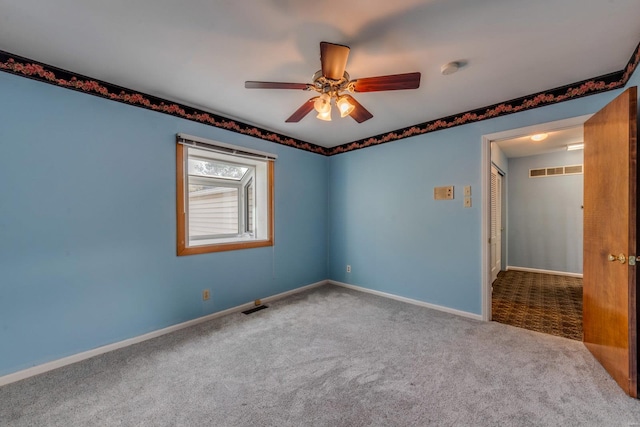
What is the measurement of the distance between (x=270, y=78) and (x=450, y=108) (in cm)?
199

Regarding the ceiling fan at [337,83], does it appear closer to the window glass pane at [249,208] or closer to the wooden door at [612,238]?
the wooden door at [612,238]

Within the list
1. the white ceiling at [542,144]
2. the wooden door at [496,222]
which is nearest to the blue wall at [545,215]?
the white ceiling at [542,144]

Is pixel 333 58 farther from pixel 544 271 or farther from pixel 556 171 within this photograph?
pixel 544 271

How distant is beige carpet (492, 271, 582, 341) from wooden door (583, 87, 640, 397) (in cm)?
50

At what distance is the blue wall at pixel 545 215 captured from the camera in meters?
4.87

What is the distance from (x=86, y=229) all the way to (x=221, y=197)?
1.63 meters

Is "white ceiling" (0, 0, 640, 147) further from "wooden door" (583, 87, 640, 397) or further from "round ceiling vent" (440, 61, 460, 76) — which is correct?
"wooden door" (583, 87, 640, 397)

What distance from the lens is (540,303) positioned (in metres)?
3.46

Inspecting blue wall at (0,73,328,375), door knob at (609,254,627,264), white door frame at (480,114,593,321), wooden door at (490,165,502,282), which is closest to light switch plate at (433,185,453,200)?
white door frame at (480,114,593,321)

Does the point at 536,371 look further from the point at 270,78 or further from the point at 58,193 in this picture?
the point at 58,193

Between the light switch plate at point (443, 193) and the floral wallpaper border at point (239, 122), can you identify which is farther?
the light switch plate at point (443, 193)

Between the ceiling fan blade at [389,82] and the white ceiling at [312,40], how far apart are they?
253 mm

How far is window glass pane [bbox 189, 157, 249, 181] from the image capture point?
124 inches

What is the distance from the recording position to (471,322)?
284cm
